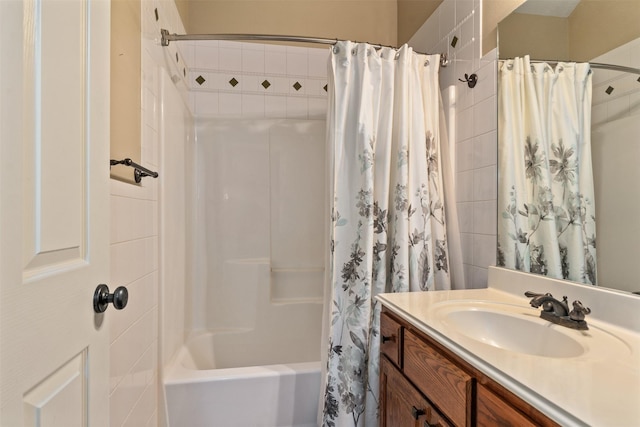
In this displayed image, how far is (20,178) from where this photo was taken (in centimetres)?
48

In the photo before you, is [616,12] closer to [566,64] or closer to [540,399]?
[566,64]

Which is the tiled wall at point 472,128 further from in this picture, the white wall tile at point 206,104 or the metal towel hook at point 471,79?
→ the white wall tile at point 206,104

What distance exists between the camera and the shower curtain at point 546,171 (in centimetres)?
102

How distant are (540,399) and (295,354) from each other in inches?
74.9

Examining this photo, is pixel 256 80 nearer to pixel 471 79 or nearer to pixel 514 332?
pixel 471 79

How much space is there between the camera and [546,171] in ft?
3.76

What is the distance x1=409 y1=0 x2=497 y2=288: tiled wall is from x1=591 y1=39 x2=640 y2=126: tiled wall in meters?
0.41

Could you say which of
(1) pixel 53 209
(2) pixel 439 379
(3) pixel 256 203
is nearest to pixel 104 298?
(1) pixel 53 209

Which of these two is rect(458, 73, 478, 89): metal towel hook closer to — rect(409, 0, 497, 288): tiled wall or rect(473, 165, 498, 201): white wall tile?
rect(409, 0, 497, 288): tiled wall

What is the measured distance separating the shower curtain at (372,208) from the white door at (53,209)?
0.93 meters

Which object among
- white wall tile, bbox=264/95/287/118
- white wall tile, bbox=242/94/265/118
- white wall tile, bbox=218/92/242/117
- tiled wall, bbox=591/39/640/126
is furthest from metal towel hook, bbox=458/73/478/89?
white wall tile, bbox=218/92/242/117

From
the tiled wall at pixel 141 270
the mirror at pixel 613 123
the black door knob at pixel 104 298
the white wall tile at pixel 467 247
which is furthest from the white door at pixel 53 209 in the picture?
the white wall tile at pixel 467 247

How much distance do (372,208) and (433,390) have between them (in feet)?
2.49

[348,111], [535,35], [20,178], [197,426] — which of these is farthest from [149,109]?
[535,35]
